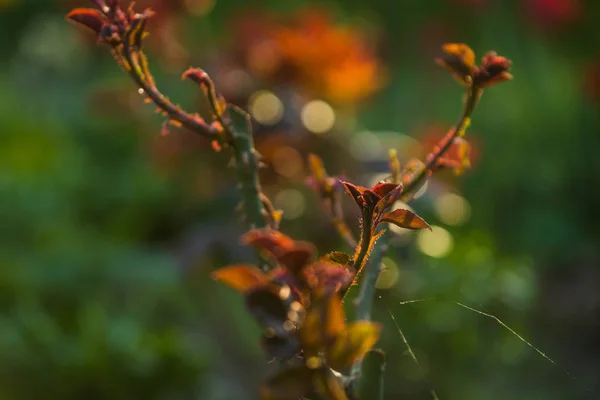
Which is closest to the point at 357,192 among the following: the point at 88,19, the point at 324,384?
the point at 324,384

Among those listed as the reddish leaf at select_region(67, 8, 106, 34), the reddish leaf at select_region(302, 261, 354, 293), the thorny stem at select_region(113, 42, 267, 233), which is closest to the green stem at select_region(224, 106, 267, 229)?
the thorny stem at select_region(113, 42, 267, 233)

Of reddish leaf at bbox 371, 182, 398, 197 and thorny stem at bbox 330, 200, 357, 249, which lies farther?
thorny stem at bbox 330, 200, 357, 249

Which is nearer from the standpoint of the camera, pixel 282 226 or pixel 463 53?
pixel 463 53

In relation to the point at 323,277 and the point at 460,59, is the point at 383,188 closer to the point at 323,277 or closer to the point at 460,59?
the point at 323,277

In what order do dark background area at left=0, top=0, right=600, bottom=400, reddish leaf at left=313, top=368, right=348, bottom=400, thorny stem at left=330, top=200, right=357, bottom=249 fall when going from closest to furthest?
reddish leaf at left=313, top=368, right=348, bottom=400, thorny stem at left=330, top=200, right=357, bottom=249, dark background area at left=0, top=0, right=600, bottom=400

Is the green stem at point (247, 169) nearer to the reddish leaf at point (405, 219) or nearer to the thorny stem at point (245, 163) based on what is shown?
the thorny stem at point (245, 163)

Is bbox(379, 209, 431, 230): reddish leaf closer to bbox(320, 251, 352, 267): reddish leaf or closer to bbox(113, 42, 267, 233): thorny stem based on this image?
bbox(320, 251, 352, 267): reddish leaf

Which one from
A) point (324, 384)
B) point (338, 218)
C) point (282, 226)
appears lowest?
point (282, 226)
